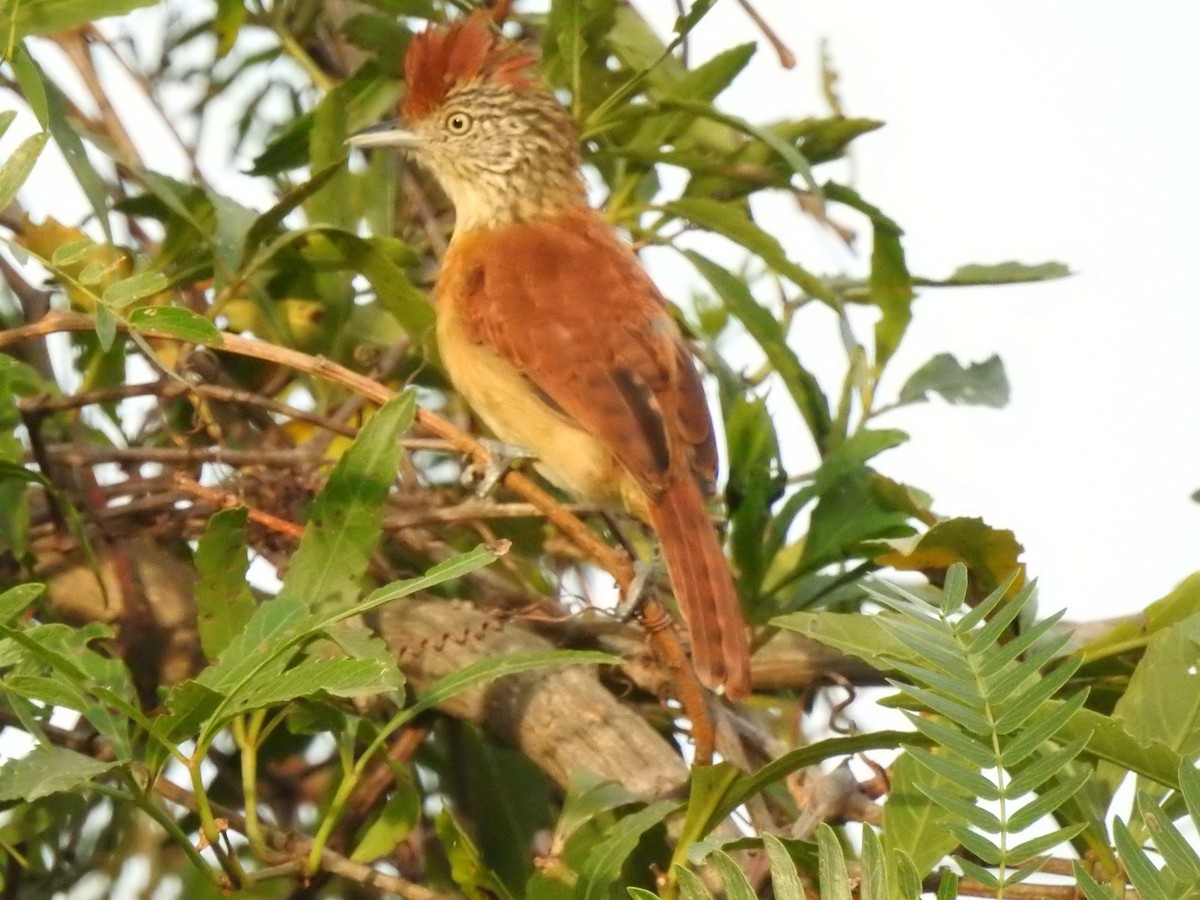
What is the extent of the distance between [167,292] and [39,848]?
0.99 meters

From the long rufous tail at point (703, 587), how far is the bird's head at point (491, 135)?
1287mm

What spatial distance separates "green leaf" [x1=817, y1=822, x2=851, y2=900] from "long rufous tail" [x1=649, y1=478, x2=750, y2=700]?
1169 mm

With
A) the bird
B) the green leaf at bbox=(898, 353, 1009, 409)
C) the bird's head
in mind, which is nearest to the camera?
the bird

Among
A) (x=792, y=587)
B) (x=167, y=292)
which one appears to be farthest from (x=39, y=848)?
(x=792, y=587)

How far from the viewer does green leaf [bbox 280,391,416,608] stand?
240cm

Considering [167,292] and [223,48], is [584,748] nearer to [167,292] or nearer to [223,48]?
[167,292]

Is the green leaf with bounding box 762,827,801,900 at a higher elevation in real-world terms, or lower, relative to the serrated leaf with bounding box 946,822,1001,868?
lower

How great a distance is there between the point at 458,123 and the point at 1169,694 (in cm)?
283

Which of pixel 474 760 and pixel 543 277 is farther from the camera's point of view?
pixel 543 277

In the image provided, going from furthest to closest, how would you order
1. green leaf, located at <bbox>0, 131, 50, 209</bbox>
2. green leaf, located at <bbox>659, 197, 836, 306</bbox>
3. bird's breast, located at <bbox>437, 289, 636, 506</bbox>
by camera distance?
bird's breast, located at <bbox>437, 289, 636, 506</bbox>
green leaf, located at <bbox>659, 197, 836, 306</bbox>
green leaf, located at <bbox>0, 131, 50, 209</bbox>

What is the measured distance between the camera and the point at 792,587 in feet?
10.0

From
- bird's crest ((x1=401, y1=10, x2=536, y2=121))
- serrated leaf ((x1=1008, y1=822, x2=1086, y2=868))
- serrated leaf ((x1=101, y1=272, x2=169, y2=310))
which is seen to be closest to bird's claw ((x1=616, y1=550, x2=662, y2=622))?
serrated leaf ((x1=101, y1=272, x2=169, y2=310))

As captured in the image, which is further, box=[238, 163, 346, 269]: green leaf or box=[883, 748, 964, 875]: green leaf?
box=[238, 163, 346, 269]: green leaf

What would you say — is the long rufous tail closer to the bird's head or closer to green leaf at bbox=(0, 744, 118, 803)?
green leaf at bbox=(0, 744, 118, 803)
